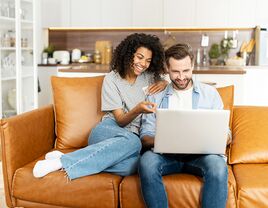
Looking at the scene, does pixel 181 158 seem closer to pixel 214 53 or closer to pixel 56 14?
pixel 214 53

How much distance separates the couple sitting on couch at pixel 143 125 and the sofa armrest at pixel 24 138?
0.48 feet

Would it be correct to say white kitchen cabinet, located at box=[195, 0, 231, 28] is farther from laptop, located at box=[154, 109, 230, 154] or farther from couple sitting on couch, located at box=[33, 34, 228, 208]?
laptop, located at box=[154, 109, 230, 154]

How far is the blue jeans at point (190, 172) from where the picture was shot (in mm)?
1981

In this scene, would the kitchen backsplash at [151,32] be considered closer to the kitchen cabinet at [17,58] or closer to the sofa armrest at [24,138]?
the kitchen cabinet at [17,58]

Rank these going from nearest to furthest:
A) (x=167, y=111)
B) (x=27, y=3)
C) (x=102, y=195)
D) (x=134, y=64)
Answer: (x=167, y=111), (x=102, y=195), (x=134, y=64), (x=27, y=3)

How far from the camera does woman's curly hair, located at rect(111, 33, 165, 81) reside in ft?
8.42

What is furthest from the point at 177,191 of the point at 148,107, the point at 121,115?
the point at 121,115

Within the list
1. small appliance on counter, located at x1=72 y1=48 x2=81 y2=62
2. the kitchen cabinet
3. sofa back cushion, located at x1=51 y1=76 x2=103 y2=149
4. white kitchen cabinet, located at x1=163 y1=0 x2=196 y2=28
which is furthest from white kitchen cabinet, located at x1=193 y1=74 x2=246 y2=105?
small appliance on counter, located at x1=72 y1=48 x2=81 y2=62

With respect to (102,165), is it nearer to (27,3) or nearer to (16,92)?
(16,92)

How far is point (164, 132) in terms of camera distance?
2.03 meters

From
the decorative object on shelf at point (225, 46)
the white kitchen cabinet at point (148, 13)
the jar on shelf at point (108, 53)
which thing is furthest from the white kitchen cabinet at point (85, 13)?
the decorative object on shelf at point (225, 46)

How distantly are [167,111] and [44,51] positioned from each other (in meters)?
4.32

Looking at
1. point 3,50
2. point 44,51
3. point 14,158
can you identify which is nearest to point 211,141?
point 14,158

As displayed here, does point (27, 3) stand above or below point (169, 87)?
above
